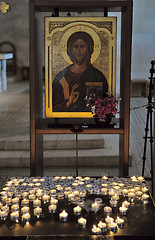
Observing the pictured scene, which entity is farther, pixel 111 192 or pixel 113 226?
pixel 111 192

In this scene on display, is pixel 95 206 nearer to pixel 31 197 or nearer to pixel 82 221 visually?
pixel 82 221

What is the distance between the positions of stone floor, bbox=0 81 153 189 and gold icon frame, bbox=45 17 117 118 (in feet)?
2.61

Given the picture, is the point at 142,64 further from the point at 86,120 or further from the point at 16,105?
the point at 86,120

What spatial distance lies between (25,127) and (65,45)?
2864mm

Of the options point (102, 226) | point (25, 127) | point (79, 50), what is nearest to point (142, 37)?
point (25, 127)

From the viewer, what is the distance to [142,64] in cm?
1067

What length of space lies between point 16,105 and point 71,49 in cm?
507

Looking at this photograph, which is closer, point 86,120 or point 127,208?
point 127,208

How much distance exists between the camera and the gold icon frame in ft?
10.0

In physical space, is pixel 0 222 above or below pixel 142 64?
below

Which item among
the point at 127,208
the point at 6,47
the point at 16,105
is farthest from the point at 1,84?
the point at 127,208

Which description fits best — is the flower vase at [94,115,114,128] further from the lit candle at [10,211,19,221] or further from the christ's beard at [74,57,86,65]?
the lit candle at [10,211,19,221]

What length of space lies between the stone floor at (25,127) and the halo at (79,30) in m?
0.88

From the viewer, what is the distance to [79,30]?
10.1 ft
